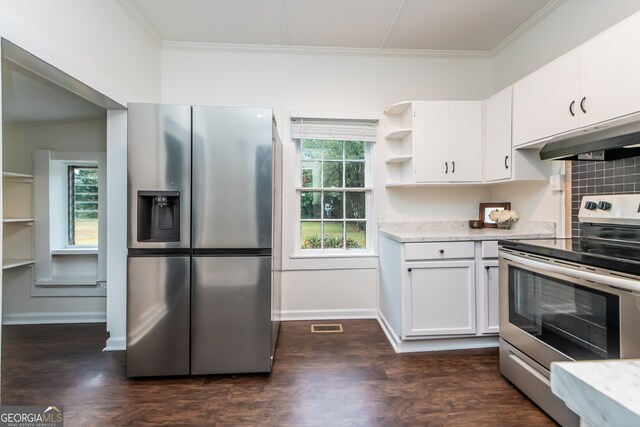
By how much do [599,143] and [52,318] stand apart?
457 cm

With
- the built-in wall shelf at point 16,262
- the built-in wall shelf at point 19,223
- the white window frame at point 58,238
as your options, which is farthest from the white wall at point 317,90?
the built-in wall shelf at point 16,262

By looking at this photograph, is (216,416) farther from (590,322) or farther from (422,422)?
(590,322)

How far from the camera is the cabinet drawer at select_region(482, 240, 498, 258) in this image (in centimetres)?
220

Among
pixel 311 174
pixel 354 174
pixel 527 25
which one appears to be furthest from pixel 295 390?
pixel 527 25

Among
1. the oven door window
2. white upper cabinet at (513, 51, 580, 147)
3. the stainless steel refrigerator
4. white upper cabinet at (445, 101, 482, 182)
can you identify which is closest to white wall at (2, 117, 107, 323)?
the stainless steel refrigerator

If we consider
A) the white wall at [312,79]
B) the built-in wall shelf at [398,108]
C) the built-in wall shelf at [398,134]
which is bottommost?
the built-in wall shelf at [398,134]

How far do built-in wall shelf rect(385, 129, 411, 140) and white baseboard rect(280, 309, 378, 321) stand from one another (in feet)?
5.87

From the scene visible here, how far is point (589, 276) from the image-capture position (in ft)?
4.22

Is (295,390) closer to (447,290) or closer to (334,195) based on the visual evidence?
(447,290)

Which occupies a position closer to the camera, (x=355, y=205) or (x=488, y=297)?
(x=488, y=297)

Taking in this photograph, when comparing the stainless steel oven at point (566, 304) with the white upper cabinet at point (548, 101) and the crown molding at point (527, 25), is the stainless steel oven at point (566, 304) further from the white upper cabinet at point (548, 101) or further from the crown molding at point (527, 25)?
the crown molding at point (527, 25)

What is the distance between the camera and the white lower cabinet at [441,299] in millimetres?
2188

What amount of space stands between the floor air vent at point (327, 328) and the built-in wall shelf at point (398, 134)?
1935mm

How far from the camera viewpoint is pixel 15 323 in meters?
2.71
